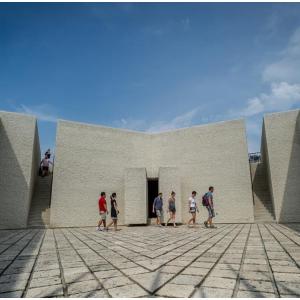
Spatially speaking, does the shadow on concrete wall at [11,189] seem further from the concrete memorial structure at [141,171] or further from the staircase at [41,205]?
the staircase at [41,205]

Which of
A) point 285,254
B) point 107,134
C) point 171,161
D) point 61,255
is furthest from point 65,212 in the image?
point 285,254

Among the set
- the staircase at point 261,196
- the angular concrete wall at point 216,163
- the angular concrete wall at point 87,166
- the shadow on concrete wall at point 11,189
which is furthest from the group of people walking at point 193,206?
the shadow on concrete wall at point 11,189

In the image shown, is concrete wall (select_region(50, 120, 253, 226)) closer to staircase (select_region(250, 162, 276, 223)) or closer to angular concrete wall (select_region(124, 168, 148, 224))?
angular concrete wall (select_region(124, 168, 148, 224))

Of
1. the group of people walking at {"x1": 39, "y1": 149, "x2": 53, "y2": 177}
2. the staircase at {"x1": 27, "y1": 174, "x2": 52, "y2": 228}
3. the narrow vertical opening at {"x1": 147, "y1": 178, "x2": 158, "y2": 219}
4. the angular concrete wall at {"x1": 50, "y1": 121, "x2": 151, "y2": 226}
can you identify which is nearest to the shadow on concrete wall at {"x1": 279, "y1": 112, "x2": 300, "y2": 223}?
the narrow vertical opening at {"x1": 147, "y1": 178, "x2": 158, "y2": 219}

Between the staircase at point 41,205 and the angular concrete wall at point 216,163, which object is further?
the angular concrete wall at point 216,163

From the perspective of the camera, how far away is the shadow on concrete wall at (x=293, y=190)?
41.1 feet

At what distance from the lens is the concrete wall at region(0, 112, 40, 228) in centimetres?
1183

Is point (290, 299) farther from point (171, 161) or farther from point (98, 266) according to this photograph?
point (171, 161)

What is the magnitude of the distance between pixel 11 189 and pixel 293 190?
1281 cm

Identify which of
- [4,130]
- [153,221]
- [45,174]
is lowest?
[153,221]

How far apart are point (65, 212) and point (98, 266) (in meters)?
10.2

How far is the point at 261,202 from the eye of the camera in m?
14.5

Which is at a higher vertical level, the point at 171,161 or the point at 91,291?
the point at 171,161

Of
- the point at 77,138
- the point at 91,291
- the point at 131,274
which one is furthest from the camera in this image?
the point at 77,138
